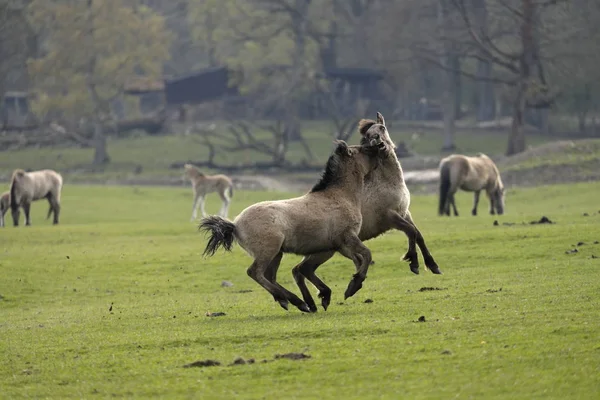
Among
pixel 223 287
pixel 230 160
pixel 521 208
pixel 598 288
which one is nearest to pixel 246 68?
pixel 230 160

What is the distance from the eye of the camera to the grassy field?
29.9 ft

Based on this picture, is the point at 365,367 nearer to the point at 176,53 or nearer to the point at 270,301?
the point at 270,301

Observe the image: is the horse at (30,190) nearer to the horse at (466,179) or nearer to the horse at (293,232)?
the horse at (466,179)

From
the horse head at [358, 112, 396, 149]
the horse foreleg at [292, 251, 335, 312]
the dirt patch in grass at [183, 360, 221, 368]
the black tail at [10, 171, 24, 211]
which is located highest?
the horse head at [358, 112, 396, 149]

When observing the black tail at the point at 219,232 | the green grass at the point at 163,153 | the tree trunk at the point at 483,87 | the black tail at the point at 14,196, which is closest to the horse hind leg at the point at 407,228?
the black tail at the point at 219,232

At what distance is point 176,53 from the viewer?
109 m

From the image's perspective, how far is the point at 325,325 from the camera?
37.9 ft

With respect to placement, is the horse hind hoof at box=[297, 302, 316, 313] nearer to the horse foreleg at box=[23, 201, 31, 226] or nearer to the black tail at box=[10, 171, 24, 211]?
the black tail at box=[10, 171, 24, 211]

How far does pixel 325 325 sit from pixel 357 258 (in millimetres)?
1478

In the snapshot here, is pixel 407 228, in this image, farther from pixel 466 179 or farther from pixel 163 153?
pixel 163 153

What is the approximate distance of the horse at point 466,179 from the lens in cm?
3064

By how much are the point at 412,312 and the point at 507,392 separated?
393 cm

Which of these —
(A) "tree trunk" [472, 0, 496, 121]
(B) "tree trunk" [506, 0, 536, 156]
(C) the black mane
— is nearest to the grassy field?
(C) the black mane

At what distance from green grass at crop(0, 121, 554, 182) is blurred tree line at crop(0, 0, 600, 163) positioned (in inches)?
70.0
